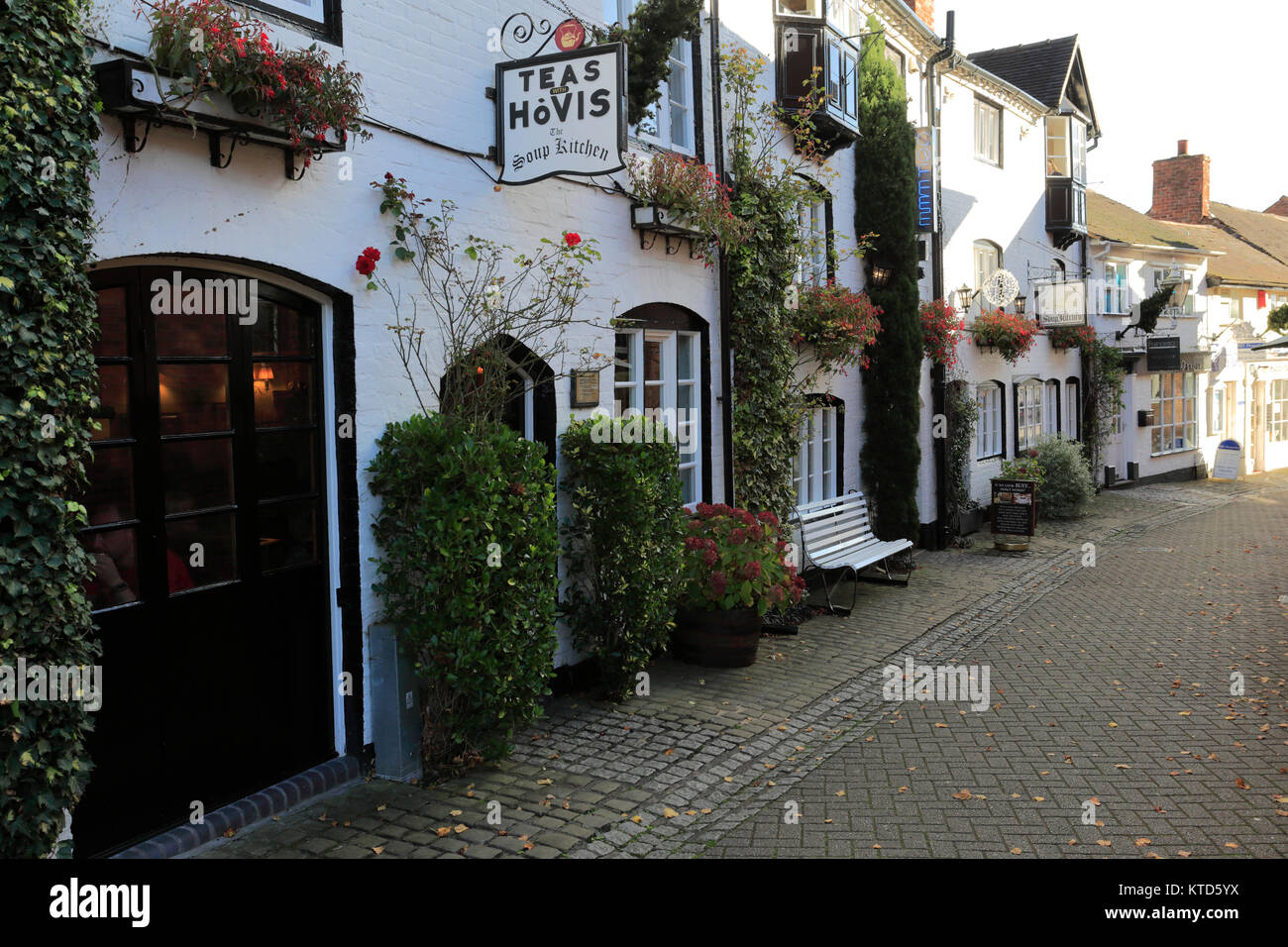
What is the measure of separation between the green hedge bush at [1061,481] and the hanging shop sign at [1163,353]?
21.4 ft

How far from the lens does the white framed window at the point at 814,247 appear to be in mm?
11594

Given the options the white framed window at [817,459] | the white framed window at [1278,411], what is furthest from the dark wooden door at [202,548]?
the white framed window at [1278,411]

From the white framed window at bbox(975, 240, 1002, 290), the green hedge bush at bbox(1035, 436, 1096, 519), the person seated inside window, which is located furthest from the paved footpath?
the white framed window at bbox(975, 240, 1002, 290)

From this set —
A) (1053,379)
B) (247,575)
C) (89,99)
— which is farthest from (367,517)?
(1053,379)

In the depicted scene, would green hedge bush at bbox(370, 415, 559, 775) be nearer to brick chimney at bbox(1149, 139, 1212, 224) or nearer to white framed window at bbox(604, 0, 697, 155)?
white framed window at bbox(604, 0, 697, 155)

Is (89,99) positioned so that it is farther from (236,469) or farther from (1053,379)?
(1053,379)

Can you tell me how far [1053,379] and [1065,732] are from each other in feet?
49.3

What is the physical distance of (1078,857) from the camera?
4898 millimetres

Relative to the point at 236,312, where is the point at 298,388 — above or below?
below

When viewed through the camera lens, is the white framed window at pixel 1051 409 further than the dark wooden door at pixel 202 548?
Yes

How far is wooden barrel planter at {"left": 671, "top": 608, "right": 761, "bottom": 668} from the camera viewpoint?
8.15 m

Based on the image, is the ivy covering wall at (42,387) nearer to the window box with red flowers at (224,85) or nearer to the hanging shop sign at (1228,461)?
the window box with red flowers at (224,85)

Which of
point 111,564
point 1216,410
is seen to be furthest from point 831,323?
point 1216,410

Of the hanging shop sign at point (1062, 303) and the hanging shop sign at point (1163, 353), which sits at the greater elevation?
the hanging shop sign at point (1062, 303)
